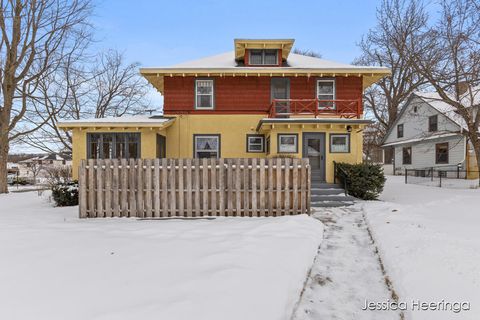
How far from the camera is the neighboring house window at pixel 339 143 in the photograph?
45.6 ft

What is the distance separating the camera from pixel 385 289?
13.4ft

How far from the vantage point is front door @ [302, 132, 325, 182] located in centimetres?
1386

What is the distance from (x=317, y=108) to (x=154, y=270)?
490 inches

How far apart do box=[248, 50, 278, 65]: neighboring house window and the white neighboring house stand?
11.6 metres

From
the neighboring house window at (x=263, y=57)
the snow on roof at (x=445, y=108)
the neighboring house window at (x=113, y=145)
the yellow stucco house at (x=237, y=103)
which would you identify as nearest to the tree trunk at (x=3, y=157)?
the yellow stucco house at (x=237, y=103)

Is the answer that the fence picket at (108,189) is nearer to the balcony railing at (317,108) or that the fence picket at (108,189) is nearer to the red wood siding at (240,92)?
the red wood siding at (240,92)

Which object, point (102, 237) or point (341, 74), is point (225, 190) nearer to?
point (102, 237)

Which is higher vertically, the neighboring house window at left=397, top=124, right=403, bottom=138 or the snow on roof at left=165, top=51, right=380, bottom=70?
the snow on roof at left=165, top=51, right=380, bottom=70

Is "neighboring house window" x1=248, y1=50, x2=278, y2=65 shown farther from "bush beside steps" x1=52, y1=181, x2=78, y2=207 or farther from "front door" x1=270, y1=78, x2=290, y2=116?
"bush beside steps" x1=52, y1=181, x2=78, y2=207

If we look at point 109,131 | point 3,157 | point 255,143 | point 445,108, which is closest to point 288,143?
point 255,143

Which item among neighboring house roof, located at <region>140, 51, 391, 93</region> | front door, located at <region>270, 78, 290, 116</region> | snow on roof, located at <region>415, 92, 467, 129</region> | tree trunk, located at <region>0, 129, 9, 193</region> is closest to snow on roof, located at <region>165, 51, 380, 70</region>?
neighboring house roof, located at <region>140, 51, 391, 93</region>

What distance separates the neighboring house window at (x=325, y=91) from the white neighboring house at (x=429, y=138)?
29.3 ft

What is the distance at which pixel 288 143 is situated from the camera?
1396 cm

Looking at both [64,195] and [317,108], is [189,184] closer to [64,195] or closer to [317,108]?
[64,195]
